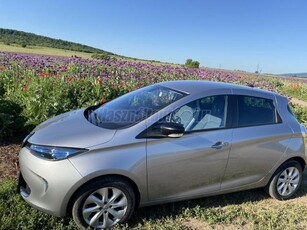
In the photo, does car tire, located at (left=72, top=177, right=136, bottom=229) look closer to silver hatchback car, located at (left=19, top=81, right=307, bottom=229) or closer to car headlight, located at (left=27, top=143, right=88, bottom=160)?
silver hatchback car, located at (left=19, top=81, right=307, bottom=229)

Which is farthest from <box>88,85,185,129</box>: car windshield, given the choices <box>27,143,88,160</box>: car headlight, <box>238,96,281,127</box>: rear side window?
<box>238,96,281,127</box>: rear side window

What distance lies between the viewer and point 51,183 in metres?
3.27

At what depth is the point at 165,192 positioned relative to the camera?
12.7 ft

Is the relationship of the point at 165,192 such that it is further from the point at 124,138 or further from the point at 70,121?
the point at 70,121

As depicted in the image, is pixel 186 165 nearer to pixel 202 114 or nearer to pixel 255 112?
pixel 202 114

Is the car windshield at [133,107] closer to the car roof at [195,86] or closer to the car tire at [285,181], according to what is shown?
the car roof at [195,86]

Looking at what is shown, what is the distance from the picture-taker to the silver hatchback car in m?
3.38

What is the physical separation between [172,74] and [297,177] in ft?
25.2

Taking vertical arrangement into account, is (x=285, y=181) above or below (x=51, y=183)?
below

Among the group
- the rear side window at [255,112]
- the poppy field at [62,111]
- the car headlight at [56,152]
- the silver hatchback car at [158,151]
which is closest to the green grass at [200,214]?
the poppy field at [62,111]

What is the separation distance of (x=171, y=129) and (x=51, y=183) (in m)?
1.36

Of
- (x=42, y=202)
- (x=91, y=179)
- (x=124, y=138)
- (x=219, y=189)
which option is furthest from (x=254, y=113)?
(x=42, y=202)

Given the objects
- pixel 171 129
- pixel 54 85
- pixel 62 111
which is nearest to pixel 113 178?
pixel 171 129

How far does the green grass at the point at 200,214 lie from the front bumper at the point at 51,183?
282 mm
